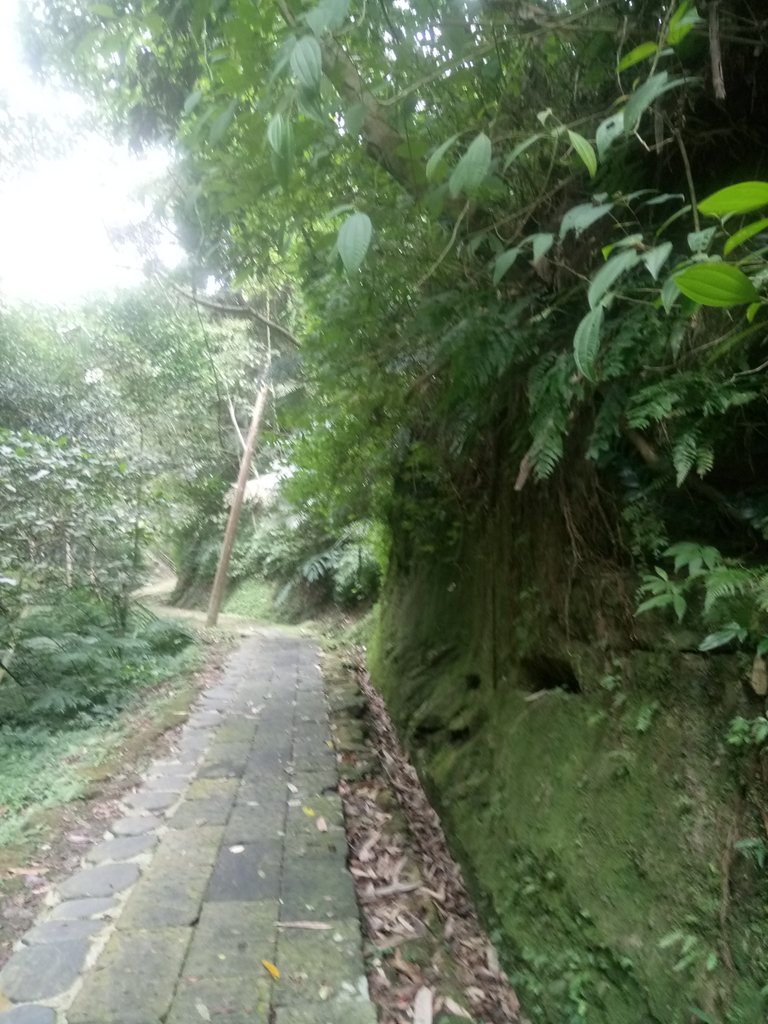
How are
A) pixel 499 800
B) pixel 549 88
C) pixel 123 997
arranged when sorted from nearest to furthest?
pixel 123 997 < pixel 549 88 < pixel 499 800

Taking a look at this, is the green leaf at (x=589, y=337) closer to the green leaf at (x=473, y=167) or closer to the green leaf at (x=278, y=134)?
the green leaf at (x=473, y=167)

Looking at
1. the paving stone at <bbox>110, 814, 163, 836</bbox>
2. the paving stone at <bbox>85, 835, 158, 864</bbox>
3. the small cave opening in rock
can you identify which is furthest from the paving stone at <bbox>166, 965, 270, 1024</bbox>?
the small cave opening in rock

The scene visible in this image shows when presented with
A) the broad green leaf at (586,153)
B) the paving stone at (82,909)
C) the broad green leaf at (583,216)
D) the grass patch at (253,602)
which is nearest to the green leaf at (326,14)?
the broad green leaf at (586,153)

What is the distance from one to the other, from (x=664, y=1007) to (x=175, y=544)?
46.5 ft

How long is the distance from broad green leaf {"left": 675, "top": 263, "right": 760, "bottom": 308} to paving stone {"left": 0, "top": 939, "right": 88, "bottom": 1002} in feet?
7.96

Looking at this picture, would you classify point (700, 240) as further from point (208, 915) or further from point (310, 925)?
point (208, 915)

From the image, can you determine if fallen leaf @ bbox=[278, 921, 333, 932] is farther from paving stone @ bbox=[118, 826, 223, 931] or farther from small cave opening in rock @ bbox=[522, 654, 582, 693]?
small cave opening in rock @ bbox=[522, 654, 582, 693]

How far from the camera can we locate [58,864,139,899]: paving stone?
7.86ft

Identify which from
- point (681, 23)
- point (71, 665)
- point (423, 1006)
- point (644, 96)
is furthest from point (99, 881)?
point (71, 665)

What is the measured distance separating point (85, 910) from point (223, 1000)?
2.42ft

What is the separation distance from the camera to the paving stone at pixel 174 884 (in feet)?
7.29

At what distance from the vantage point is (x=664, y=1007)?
1457 mm

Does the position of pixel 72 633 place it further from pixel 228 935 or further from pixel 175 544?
pixel 175 544

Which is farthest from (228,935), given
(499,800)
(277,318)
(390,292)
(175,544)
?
(175,544)
